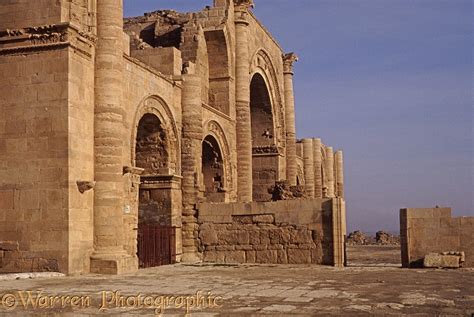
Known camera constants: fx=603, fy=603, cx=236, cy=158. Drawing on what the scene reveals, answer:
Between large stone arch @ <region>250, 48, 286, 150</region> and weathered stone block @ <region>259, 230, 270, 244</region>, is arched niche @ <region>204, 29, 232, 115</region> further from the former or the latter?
weathered stone block @ <region>259, 230, 270, 244</region>

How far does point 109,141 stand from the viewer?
12891mm

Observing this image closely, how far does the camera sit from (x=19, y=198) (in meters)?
12.0

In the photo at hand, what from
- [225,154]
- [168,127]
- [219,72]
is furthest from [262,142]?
[168,127]

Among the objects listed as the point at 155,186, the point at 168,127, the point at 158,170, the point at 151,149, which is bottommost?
the point at 155,186

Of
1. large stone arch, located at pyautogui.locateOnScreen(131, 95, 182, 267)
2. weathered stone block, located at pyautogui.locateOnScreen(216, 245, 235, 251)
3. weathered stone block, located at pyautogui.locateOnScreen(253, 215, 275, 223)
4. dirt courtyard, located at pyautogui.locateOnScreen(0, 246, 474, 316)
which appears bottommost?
dirt courtyard, located at pyautogui.locateOnScreen(0, 246, 474, 316)

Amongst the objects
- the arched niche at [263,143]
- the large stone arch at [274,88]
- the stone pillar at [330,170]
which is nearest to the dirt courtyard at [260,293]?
the arched niche at [263,143]

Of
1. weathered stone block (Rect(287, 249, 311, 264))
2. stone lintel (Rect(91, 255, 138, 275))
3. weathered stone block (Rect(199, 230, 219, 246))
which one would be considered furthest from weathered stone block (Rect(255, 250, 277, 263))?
stone lintel (Rect(91, 255, 138, 275))

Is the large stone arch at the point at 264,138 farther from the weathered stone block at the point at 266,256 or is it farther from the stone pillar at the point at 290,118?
the weathered stone block at the point at 266,256

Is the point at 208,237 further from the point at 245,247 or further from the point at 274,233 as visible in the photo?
the point at 274,233

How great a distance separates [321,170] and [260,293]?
35014 mm

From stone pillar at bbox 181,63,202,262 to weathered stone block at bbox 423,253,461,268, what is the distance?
6169mm

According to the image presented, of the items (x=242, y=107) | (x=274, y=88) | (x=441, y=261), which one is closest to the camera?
(x=441, y=261)

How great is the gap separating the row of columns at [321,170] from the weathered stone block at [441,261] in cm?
1998

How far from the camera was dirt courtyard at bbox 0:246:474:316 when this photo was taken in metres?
6.89
